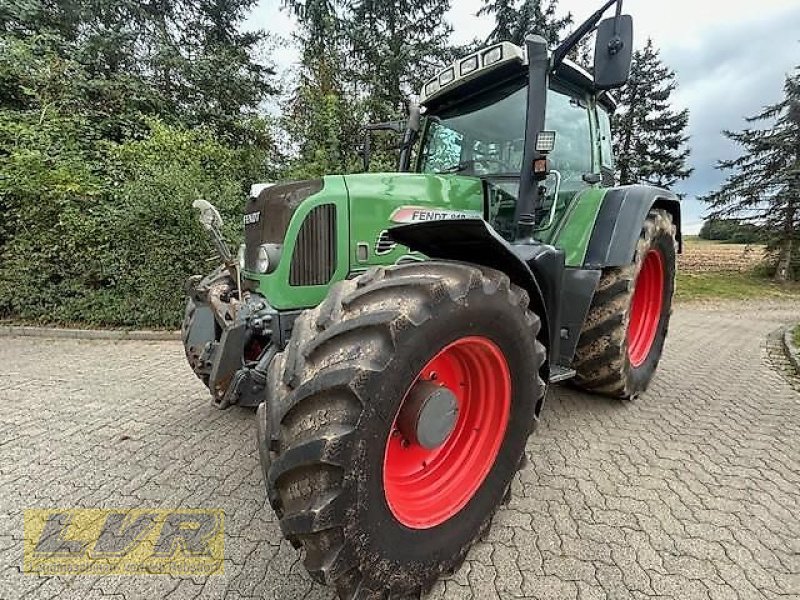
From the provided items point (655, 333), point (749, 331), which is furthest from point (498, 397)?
point (749, 331)

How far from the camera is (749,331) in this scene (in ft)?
23.2

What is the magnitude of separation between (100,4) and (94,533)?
405 inches

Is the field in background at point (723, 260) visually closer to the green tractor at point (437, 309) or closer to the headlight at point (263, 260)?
the green tractor at point (437, 309)

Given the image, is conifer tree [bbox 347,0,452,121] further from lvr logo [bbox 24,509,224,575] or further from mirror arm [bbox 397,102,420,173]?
lvr logo [bbox 24,509,224,575]

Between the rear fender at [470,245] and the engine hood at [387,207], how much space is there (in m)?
0.43

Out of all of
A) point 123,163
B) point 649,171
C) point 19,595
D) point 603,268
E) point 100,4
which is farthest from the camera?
point 649,171

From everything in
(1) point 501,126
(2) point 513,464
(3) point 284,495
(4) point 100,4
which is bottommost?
(2) point 513,464

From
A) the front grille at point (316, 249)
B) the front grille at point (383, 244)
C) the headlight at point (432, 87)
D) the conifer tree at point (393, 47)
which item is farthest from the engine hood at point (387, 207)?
the conifer tree at point (393, 47)

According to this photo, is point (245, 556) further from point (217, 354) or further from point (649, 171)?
point (649, 171)

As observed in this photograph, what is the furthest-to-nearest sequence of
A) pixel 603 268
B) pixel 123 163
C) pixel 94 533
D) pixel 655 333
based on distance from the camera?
1. pixel 123 163
2. pixel 655 333
3. pixel 603 268
4. pixel 94 533

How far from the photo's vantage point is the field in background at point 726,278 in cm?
1191

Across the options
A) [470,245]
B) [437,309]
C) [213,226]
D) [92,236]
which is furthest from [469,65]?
[92,236]

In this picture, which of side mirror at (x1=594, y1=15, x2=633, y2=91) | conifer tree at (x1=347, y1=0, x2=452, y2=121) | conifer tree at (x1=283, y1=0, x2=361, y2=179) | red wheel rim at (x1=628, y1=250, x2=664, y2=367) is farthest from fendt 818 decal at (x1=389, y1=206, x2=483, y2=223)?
conifer tree at (x1=347, y1=0, x2=452, y2=121)

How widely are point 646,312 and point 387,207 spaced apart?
265cm
